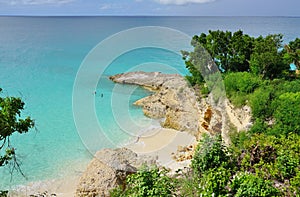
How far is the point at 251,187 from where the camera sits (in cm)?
481

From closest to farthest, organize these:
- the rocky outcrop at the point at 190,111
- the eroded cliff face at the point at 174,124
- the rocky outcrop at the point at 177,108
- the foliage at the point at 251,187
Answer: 1. the foliage at the point at 251,187
2. the eroded cliff face at the point at 174,124
3. the rocky outcrop at the point at 190,111
4. the rocky outcrop at the point at 177,108

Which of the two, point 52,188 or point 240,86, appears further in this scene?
point 52,188

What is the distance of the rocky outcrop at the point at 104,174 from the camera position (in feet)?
30.6

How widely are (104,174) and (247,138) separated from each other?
4774mm

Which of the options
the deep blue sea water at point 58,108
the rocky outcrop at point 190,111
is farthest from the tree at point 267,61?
the deep blue sea water at point 58,108

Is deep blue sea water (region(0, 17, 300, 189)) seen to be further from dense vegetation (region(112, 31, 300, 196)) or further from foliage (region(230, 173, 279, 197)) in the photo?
foliage (region(230, 173, 279, 197))

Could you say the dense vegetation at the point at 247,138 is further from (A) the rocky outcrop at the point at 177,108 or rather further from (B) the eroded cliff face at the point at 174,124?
(A) the rocky outcrop at the point at 177,108

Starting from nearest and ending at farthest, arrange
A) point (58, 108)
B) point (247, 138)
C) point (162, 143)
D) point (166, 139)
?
point (247, 138), point (162, 143), point (166, 139), point (58, 108)

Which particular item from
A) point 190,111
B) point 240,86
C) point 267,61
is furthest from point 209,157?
point 190,111

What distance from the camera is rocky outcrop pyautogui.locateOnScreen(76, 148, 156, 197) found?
9.31m

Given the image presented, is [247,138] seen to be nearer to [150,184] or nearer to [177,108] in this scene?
[150,184]

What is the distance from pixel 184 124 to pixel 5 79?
2107cm

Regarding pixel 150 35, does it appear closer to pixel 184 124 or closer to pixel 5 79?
pixel 184 124

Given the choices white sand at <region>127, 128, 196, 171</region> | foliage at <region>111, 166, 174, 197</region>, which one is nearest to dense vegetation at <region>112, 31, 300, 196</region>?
foliage at <region>111, 166, 174, 197</region>
